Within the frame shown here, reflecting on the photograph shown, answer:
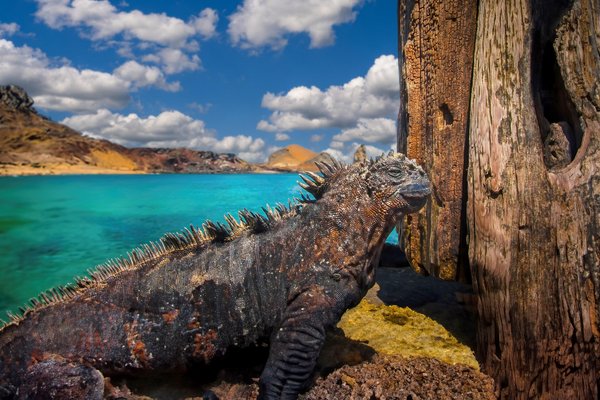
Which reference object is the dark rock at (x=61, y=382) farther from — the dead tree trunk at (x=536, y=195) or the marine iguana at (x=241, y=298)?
the dead tree trunk at (x=536, y=195)

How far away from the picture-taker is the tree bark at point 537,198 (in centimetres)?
286

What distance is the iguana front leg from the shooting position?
2895mm

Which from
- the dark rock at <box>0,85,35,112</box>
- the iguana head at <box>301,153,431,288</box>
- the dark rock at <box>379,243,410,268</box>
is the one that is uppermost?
the dark rock at <box>0,85,35,112</box>

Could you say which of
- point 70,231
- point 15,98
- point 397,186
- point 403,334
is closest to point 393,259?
point 403,334

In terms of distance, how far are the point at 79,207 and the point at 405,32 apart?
2672 cm

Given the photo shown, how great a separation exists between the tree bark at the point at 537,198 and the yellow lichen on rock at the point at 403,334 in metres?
0.25

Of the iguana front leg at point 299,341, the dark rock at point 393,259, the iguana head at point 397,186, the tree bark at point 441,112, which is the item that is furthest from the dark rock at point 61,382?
the dark rock at point 393,259

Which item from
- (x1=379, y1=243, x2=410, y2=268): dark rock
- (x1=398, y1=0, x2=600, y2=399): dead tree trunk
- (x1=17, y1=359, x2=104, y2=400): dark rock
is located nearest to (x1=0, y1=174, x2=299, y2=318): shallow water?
(x1=398, y1=0, x2=600, y2=399): dead tree trunk

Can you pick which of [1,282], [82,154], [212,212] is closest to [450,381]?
[1,282]

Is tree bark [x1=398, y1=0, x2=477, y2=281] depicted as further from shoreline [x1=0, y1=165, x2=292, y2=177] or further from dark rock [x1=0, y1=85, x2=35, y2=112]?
dark rock [x1=0, y1=85, x2=35, y2=112]

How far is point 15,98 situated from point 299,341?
86.3 metres

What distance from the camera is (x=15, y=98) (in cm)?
7300

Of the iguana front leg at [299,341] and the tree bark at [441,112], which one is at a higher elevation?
the tree bark at [441,112]

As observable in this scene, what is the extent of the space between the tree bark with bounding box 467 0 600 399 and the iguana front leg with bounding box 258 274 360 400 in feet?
4.04
